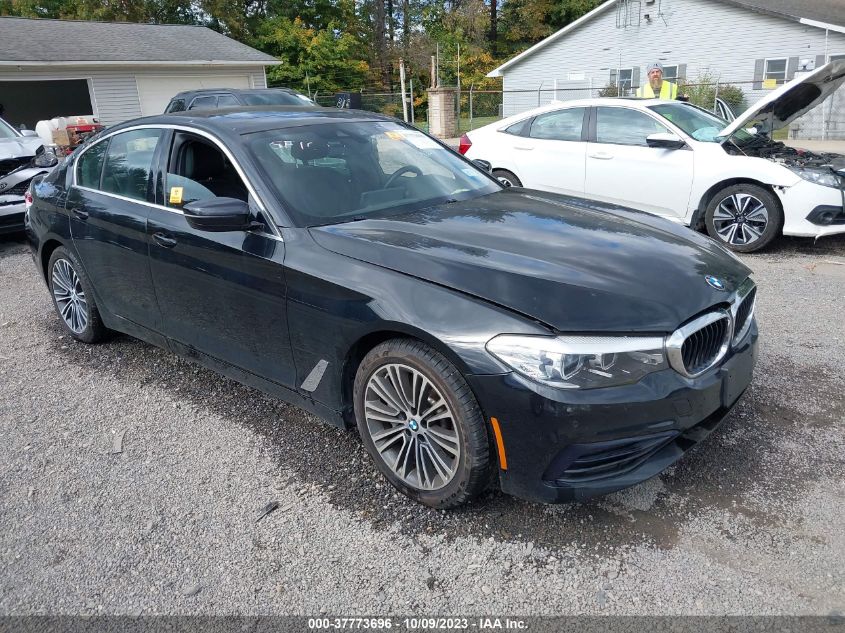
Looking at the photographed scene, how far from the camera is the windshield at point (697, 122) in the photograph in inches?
280

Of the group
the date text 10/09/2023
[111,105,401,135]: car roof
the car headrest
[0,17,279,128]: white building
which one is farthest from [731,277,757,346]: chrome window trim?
Result: [0,17,279,128]: white building

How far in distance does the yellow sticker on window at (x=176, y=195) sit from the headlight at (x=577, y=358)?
A: 83.9 inches

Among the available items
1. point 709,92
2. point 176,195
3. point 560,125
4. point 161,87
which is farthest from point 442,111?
point 176,195

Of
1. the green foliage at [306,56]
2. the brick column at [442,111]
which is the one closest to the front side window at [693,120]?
the brick column at [442,111]

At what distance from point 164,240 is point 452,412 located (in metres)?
2.03

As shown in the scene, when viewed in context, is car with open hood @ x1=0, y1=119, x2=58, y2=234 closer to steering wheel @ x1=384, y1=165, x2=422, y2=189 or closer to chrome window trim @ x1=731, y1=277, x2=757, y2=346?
steering wheel @ x1=384, y1=165, x2=422, y2=189

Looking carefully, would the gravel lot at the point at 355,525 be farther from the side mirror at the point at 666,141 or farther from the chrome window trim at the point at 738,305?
the side mirror at the point at 666,141

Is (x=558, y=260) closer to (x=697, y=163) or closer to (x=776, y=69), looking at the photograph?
(x=697, y=163)

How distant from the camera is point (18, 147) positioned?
9.16 metres

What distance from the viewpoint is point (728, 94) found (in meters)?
24.3

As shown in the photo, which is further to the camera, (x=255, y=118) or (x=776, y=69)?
(x=776, y=69)

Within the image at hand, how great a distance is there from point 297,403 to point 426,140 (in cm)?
198

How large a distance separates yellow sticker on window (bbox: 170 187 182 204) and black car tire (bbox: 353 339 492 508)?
5.20 ft

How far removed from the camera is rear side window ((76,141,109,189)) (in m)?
4.36
